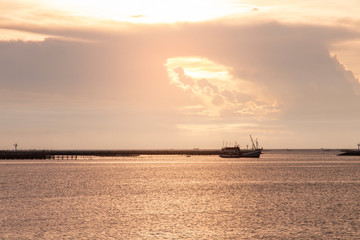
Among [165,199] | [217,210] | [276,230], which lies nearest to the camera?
[276,230]

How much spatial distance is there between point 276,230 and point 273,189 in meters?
45.5

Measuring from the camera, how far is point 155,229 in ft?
155

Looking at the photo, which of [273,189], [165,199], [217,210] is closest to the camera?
[217,210]

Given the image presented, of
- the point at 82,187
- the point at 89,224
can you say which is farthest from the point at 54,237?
the point at 82,187

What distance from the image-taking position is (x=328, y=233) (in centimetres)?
4509

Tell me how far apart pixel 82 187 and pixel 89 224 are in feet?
148

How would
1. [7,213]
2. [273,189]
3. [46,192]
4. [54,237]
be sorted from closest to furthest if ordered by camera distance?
[54,237]
[7,213]
[46,192]
[273,189]

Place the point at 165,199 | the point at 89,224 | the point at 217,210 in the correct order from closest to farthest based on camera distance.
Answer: the point at 89,224
the point at 217,210
the point at 165,199

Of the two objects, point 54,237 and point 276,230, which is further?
point 276,230

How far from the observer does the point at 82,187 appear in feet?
309

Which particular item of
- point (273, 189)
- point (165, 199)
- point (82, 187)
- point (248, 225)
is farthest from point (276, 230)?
point (82, 187)

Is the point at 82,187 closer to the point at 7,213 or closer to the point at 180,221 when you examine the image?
the point at 7,213

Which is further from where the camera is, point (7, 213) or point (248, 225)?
point (7, 213)

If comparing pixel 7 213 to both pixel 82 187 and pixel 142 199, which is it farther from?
pixel 82 187
